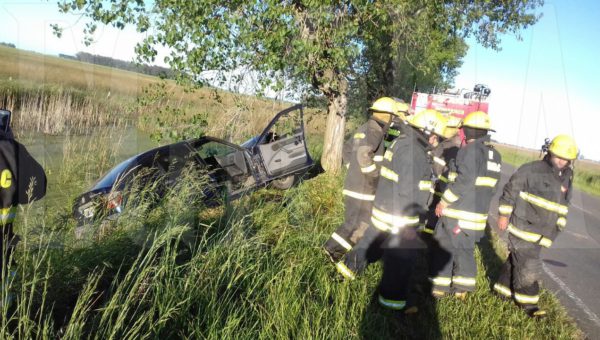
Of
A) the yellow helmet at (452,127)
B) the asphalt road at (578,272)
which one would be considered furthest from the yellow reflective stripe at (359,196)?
the asphalt road at (578,272)

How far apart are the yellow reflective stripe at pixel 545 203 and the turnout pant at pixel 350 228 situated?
145 cm

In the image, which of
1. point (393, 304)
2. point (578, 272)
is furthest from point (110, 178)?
point (578, 272)

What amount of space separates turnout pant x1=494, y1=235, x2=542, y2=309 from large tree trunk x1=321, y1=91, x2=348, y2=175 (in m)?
4.19

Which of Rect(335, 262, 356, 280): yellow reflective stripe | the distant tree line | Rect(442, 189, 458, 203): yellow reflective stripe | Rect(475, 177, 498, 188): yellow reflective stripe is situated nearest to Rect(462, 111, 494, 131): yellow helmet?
Rect(475, 177, 498, 188): yellow reflective stripe

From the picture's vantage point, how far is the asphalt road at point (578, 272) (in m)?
4.32

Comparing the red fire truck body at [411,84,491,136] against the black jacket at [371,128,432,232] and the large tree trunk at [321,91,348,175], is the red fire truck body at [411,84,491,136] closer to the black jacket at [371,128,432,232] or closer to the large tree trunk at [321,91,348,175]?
the large tree trunk at [321,91,348,175]

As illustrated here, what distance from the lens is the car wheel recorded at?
6684mm

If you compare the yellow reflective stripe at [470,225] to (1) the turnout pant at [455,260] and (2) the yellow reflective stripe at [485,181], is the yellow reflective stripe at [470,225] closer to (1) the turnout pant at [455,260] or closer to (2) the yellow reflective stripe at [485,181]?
(1) the turnout pant at [455,260]

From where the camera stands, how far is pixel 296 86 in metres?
7.91

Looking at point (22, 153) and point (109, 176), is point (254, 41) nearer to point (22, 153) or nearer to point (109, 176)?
point (109, 176)

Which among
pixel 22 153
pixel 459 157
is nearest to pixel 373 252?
pixel 459 157

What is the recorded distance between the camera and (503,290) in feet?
13.5

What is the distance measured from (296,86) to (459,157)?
14.3 feet

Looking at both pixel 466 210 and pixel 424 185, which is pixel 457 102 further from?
pixel 424 185
